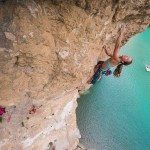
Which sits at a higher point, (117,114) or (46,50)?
(46,50)

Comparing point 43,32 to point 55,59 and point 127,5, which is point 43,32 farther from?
point 127,5

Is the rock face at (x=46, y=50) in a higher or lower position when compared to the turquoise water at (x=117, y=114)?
higher

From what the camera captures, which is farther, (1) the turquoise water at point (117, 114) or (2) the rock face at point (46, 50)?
(1) the turquoise water at point (117, 114)

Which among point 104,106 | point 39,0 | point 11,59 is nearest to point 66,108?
point 11,59

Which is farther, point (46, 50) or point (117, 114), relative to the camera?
point (117, 114)
